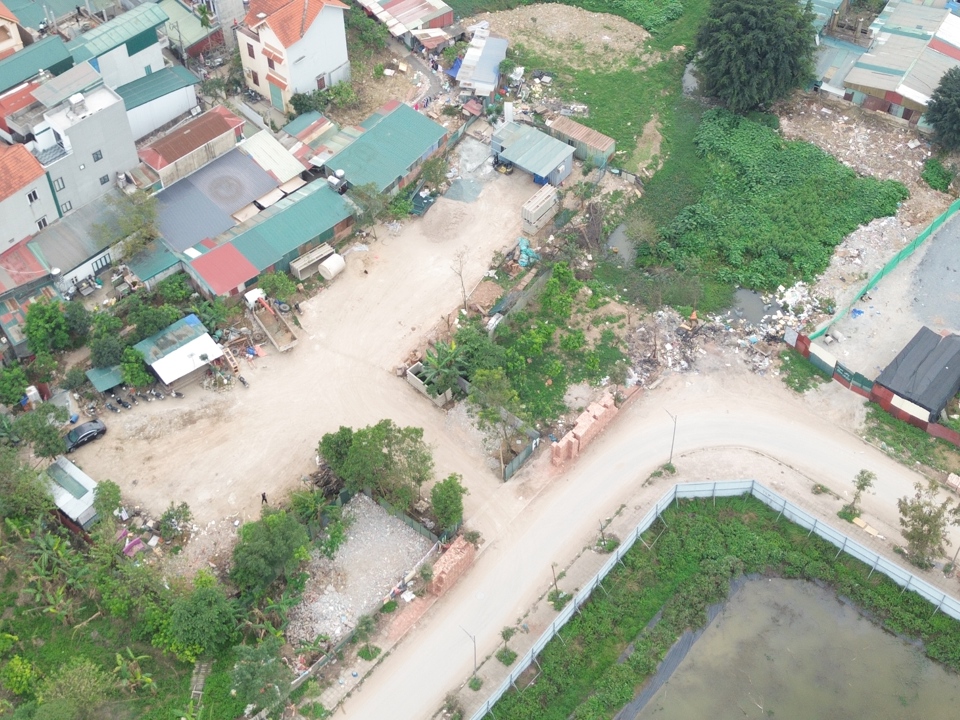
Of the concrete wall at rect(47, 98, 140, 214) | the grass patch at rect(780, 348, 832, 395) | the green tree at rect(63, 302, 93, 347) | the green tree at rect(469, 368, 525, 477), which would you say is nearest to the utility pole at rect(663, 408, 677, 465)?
the grass patch at rect(780, 348, 832, 395)

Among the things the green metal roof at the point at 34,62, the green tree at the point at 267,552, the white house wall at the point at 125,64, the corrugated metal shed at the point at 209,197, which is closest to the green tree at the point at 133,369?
the corrugated metal shed at the point at 209,197

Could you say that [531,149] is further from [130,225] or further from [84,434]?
[84,434]

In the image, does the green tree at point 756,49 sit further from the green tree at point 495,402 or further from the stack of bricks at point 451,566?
the stack of bricks at point 451,566

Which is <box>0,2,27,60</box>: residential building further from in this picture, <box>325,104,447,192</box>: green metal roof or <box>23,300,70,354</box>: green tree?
<box>325,104,447,192</box>: green metal roof

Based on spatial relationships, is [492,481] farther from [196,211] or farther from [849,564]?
[196,211]

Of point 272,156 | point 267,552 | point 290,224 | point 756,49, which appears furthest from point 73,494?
point 756,49
